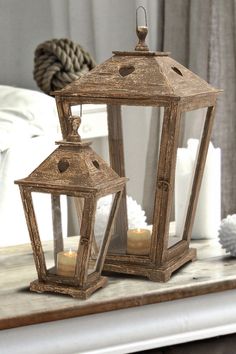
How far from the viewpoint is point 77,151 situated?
3.71 feet

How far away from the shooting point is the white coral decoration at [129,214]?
45.4 inches

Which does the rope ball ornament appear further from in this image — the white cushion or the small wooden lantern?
the small wooden lantern

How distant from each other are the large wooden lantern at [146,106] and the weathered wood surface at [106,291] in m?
0.03

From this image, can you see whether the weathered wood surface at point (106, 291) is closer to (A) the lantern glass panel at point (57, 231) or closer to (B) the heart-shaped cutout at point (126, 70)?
(A) the lantern glass panel at point (57, 231)

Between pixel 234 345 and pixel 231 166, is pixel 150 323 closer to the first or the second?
pixel 234 345

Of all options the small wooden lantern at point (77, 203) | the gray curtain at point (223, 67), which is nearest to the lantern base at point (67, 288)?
the small wooden lantern at point (77, 203)

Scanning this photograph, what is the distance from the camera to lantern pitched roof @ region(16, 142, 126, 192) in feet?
3.61

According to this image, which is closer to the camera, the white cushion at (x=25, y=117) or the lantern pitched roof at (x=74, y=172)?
the lantern pitched roof at (x=74, y=172)

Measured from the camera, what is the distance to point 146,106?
3.87 ft

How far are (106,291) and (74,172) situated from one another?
0.55ft

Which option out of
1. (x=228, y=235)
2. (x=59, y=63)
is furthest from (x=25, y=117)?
(x=228, y=235)

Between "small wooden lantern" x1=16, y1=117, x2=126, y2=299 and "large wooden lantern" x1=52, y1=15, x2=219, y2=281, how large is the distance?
0.06 m

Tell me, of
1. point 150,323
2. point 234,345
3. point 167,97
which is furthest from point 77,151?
point 234,345

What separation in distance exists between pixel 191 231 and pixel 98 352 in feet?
0.98
